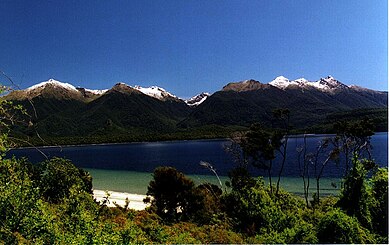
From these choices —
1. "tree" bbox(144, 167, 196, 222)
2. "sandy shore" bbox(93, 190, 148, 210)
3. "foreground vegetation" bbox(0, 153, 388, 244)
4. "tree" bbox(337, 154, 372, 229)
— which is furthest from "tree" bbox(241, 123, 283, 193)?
"tree" bbox(337, 154, 372, 229)

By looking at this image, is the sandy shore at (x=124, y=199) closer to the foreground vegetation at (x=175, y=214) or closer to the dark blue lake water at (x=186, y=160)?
the dark blue lake water at (x=186, y=160)

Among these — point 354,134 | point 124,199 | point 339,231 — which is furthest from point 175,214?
point 124,199

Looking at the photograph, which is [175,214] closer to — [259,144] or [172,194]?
[172,194]

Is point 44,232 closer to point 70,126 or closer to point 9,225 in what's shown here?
point 9,225

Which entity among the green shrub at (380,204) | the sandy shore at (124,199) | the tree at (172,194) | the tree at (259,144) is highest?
the tree at (259,144)

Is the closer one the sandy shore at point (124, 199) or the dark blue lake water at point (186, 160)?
the sandy shore at point (124, 199)

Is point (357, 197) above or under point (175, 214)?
above

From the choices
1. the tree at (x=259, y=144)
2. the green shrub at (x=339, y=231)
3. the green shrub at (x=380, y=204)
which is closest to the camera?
the green shrub at (x=339, y=231)

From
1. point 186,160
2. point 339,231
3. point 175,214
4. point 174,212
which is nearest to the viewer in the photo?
point 339,231

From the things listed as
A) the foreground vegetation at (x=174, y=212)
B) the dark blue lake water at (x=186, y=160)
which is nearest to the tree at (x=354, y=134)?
the foreground vegetation at (x=174, y=212)

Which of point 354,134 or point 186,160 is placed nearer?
point 354,134

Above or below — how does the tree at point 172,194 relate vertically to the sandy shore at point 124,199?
above

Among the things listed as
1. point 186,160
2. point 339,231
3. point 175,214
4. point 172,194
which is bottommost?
point 175,214
